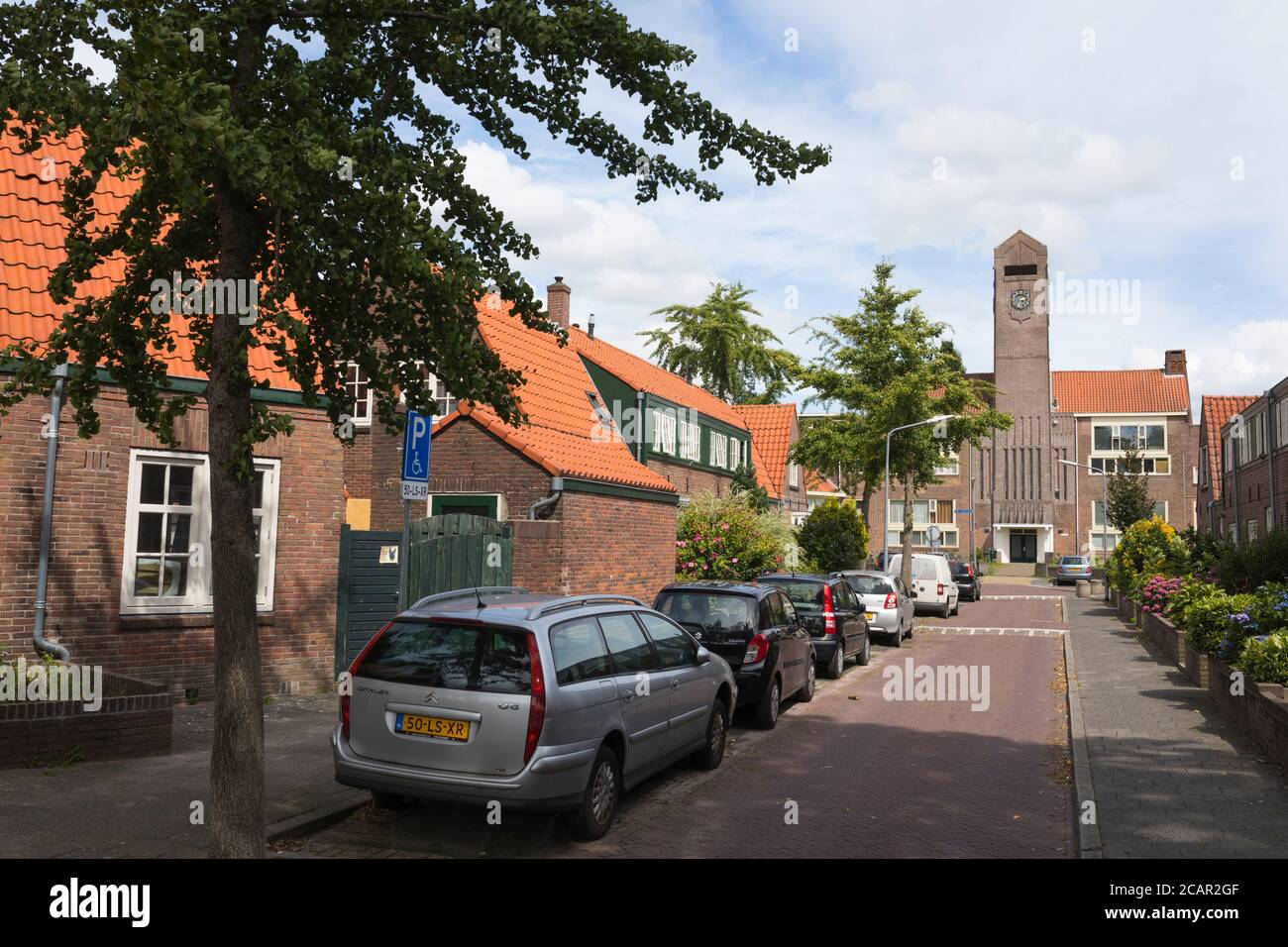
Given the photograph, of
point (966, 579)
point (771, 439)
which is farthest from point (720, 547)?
point (966, 579)

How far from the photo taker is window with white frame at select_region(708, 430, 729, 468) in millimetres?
30625

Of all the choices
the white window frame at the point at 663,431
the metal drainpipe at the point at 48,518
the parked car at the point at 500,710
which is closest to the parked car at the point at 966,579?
the white window frame at the point at 663,431

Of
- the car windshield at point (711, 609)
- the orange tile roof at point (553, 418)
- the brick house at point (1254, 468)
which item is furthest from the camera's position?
the brick house at point (1254, 468)

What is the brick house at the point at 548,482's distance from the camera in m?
15.8

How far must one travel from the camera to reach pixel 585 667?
7004 mm

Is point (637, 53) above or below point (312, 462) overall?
above

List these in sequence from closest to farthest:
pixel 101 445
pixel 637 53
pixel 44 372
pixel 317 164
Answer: pixel 317 164, pixel 44 372, pixel 637 53, pixel 101 445

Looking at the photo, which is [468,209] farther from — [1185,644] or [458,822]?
[1185,644]

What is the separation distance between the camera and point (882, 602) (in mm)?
20703

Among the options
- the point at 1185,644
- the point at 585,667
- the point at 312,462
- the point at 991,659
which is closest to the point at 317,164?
the point at 585,667

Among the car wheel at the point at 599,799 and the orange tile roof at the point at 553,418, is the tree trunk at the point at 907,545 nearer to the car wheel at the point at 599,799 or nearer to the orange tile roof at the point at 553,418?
the orange tile roof at the point at 553,418

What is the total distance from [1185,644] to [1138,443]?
5986 centimetres

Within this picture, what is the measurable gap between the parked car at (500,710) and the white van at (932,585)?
22.8 meters

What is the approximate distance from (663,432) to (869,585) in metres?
7.91
